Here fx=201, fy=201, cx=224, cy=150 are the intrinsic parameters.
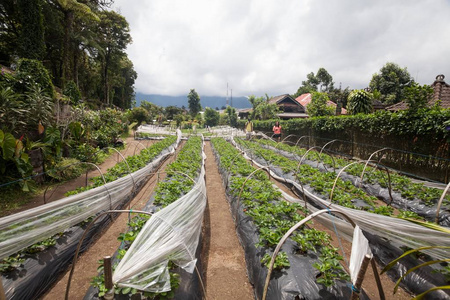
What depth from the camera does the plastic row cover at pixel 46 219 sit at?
2.39m

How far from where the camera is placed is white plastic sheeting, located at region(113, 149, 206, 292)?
200cm

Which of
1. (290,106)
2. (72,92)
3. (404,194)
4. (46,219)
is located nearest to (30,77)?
(72,92)

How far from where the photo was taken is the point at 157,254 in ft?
7.22

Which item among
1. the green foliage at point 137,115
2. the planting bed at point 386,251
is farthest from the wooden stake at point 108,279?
the green foliage at point 137,115

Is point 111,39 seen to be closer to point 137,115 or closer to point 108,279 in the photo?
point 137,115

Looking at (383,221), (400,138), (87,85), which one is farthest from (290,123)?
(87,85)

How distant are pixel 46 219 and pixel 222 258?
9.63 ft

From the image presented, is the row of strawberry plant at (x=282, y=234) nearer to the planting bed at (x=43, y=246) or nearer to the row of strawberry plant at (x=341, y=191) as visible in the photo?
the row of strawberry plant at (x=341, y=191)

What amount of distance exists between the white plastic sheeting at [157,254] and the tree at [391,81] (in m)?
34.7

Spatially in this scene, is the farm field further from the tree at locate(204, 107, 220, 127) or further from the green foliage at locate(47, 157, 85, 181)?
the tree at locate(204, 107, 220, 127)

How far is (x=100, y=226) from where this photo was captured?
4695 mm

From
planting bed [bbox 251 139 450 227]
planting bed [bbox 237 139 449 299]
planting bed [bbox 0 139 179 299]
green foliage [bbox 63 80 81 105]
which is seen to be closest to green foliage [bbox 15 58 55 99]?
green foliage [bbox 63 80 81 105]

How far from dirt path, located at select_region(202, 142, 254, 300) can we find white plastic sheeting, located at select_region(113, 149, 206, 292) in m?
0.87

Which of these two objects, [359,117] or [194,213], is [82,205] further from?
[359,117]
